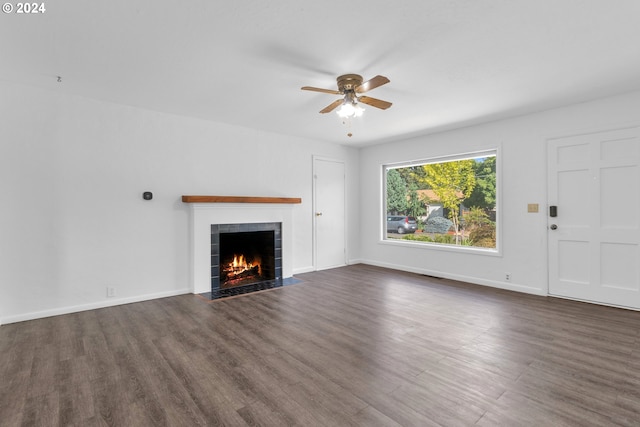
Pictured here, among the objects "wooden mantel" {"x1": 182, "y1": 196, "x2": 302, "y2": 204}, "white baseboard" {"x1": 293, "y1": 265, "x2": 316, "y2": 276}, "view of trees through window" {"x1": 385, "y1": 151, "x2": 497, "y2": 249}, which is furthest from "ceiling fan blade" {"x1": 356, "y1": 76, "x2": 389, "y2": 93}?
"white baseboard" {"x1": 293, "y1": 265, "x2": 316, "y2": 276}

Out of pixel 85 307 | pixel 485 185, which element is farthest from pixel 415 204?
pixel 85 307

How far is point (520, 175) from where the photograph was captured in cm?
429

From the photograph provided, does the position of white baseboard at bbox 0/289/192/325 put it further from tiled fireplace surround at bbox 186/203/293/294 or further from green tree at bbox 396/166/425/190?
green tree at bbox 396/166/425/190

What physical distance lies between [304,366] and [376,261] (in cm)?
413

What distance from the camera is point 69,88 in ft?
10.8

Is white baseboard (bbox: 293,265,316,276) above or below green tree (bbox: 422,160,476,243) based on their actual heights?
below

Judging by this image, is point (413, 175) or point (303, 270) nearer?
point (303, 270)

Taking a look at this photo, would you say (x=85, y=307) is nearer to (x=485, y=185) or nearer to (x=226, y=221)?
(x=226, y=221)

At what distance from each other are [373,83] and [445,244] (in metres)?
3.60

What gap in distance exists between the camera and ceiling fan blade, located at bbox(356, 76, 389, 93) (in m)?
2.48

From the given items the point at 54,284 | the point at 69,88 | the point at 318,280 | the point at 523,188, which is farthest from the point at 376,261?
the point at 69,88

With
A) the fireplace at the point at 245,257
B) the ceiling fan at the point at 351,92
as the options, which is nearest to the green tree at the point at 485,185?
the ceiling fan at the point at 351,92

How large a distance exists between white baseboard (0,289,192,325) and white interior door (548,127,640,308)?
5.07 m

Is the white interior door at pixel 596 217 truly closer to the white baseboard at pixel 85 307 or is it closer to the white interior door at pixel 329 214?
the white interior door at pixel 329 214
